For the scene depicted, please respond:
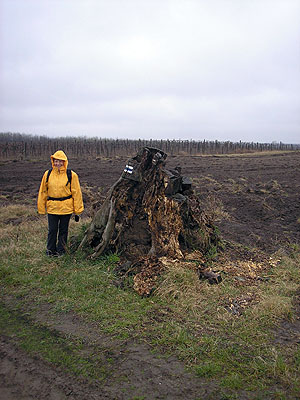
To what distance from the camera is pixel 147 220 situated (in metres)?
6.18

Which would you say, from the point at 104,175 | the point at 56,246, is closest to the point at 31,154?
the point at 104,175

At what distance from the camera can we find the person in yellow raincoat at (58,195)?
600 centimetres

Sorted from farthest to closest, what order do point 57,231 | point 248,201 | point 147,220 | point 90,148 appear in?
1. point 90,148
2. point 248,201
3. point 57,231
4. point 147,220

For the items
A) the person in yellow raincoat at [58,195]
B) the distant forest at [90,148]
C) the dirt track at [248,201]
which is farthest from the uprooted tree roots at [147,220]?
the distant forest at [90,148]

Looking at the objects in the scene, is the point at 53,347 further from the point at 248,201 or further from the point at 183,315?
the point at 248,201

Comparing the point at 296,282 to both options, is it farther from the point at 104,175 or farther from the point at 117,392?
the point at 104,175

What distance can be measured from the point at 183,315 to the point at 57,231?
3.02 metres

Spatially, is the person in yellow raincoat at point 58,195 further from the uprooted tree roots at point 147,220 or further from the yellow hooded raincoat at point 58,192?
the uprooted tree roots at point 147,220

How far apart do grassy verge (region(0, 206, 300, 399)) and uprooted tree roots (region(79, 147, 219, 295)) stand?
43 centimetres

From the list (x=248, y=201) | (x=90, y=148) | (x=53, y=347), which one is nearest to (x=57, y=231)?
(x=53, y=347)

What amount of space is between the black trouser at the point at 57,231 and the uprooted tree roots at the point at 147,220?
1.19ft

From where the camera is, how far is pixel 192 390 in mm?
3002

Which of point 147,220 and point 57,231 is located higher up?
point 147,220

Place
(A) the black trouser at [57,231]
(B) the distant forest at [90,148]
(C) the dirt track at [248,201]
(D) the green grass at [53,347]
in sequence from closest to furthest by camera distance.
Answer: (D) the green grass at [53,347]
(A) the black trouser at [57,231]
(C) the dirt track at [248,201]
(B) the distant forest at [90,148]
